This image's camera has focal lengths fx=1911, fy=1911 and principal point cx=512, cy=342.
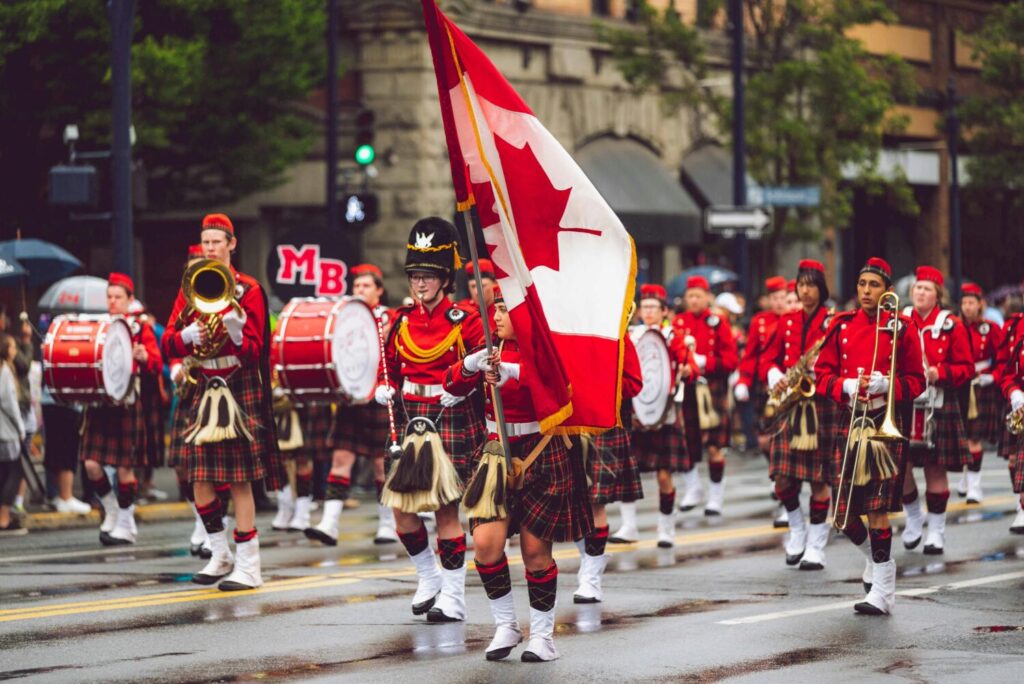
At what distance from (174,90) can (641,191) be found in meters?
13.0

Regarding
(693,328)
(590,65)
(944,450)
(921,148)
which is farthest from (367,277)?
(921,148)

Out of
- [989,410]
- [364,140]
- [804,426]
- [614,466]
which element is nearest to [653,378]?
[804,426]

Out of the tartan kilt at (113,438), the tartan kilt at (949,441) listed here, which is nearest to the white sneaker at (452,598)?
the tartan kilt at (113,438)

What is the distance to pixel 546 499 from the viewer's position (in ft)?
30.5

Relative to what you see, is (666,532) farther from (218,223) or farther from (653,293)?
(218,223)

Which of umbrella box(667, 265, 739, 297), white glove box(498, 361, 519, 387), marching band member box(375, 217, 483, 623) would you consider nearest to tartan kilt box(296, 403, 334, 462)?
marching band member box(375, 217, 483, 623)

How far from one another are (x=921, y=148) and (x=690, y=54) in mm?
16668

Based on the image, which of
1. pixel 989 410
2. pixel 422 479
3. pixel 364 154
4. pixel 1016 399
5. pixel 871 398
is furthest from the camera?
pixel 364 154

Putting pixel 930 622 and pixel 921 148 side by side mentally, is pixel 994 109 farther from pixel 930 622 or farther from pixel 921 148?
pixel 930 622

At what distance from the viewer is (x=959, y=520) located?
16.4 metres

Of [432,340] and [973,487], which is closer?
[432,340]

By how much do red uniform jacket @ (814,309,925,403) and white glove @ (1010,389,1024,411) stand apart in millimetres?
1367

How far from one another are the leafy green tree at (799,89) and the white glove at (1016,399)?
63.3ft

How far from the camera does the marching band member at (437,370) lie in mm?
10297
